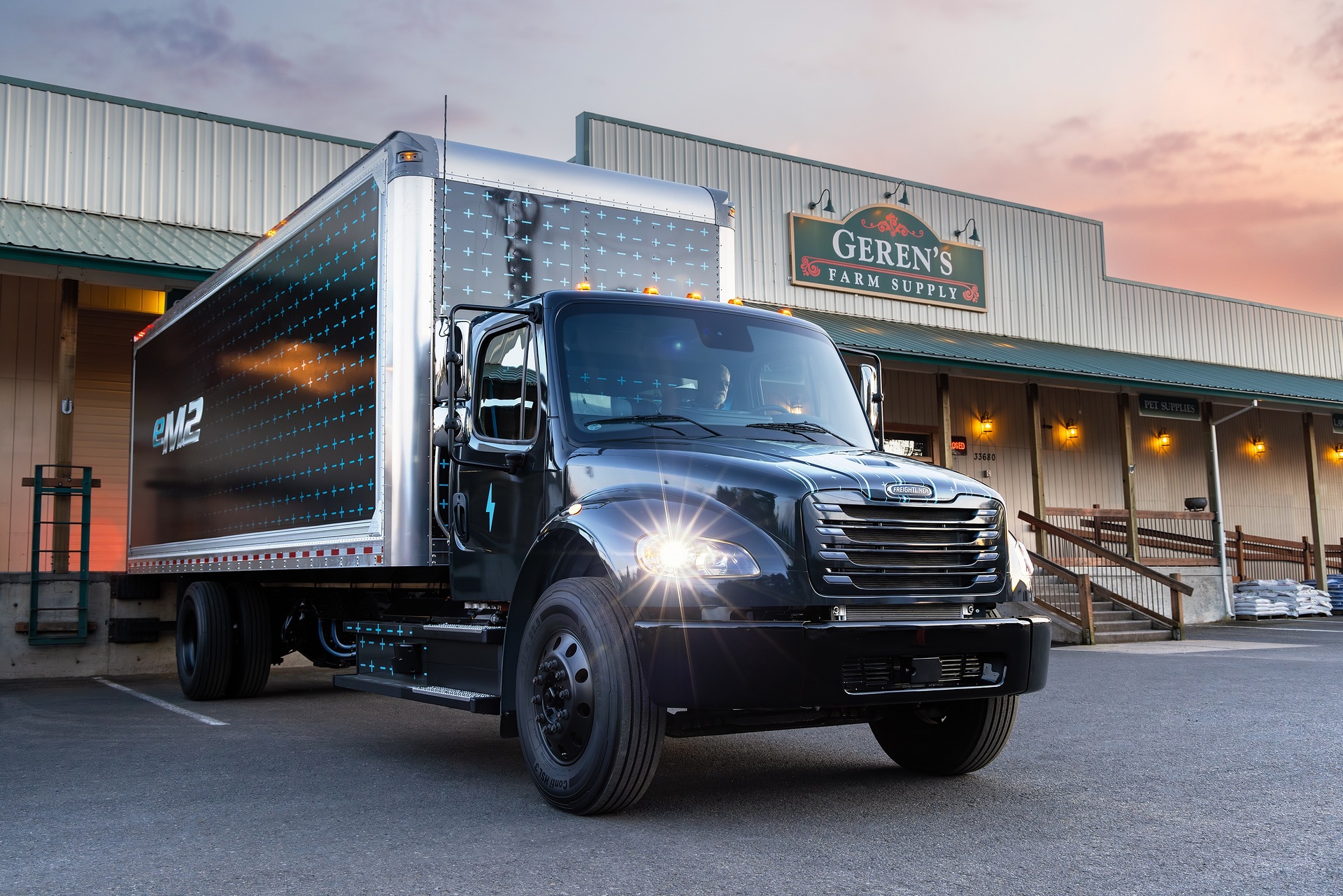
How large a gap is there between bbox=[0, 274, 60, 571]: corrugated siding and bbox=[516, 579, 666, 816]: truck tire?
44.2 ft

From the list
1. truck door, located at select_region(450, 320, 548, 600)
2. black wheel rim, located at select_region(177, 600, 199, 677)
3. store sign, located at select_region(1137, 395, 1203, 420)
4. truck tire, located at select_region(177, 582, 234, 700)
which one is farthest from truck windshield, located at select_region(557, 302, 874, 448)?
store sign, located at select_region(1137, 395, 1203, 420)

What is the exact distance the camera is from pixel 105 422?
57.1 ft

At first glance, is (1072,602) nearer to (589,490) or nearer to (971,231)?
(971,231)

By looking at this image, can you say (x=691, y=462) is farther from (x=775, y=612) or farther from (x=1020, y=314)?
(x=1020, y=314)

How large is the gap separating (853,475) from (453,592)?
2.70 m

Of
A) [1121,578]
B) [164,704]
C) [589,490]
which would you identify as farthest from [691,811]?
[1121,578]

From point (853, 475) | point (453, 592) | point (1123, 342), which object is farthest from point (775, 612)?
point (1123, 342)

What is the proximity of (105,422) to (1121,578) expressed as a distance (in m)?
17.2

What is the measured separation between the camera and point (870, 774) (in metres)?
6.48

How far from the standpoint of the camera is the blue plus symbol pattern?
7.36m

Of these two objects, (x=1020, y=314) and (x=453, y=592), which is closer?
(x=453, y=592)

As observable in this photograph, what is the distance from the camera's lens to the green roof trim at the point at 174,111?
16.0 m

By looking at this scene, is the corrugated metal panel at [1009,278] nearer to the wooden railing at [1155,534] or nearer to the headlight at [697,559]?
the wooden railing at [1155,534]

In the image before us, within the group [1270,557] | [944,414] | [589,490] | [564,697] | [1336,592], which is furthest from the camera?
[1270,557]
